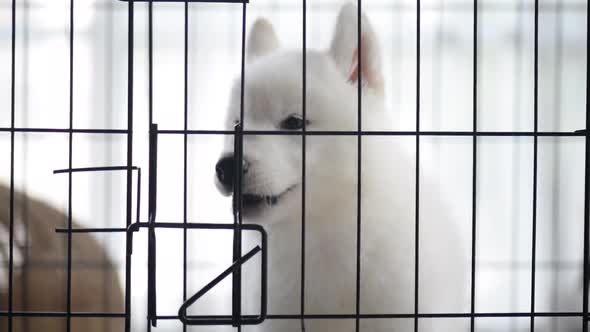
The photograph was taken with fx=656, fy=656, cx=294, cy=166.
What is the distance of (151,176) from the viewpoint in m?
0.90

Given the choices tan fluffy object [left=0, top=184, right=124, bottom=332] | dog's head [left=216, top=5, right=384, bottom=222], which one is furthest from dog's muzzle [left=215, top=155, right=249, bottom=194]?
tan fluffy object [left=0, top=184, right=124, bottom=332]

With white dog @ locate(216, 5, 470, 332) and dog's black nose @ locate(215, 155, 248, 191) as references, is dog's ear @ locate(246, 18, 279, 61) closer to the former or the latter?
white dog @ locate(216, 5, 470, 332)

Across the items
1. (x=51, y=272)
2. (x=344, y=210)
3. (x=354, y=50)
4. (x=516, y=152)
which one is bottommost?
Answer: (x=51, y=272)

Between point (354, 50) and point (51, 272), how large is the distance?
1077mm

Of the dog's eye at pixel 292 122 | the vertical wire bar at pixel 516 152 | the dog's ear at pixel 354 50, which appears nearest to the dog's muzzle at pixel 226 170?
the dog's eye at pixel 292 122

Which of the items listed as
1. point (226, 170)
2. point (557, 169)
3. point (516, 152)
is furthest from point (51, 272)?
point (557, 169)

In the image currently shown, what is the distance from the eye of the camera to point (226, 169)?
1.20m

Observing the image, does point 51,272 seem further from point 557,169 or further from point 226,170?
point 557,169

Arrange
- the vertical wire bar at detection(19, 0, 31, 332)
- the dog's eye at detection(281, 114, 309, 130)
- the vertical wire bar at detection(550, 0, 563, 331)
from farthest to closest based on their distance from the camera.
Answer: the vertical wire bar at detection(550, 0, 563, 331) < the vertical wire bar at detection(19, 0, 31, 332) < the dog's eye at detection(281, 114, 309, 130)

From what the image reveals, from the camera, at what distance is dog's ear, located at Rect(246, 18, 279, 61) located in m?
1.51

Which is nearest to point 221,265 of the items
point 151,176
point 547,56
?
point 151,176

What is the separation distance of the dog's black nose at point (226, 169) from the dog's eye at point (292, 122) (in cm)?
15

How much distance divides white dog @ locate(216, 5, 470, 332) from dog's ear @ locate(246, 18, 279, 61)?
4cm

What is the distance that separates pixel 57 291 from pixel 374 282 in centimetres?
97
